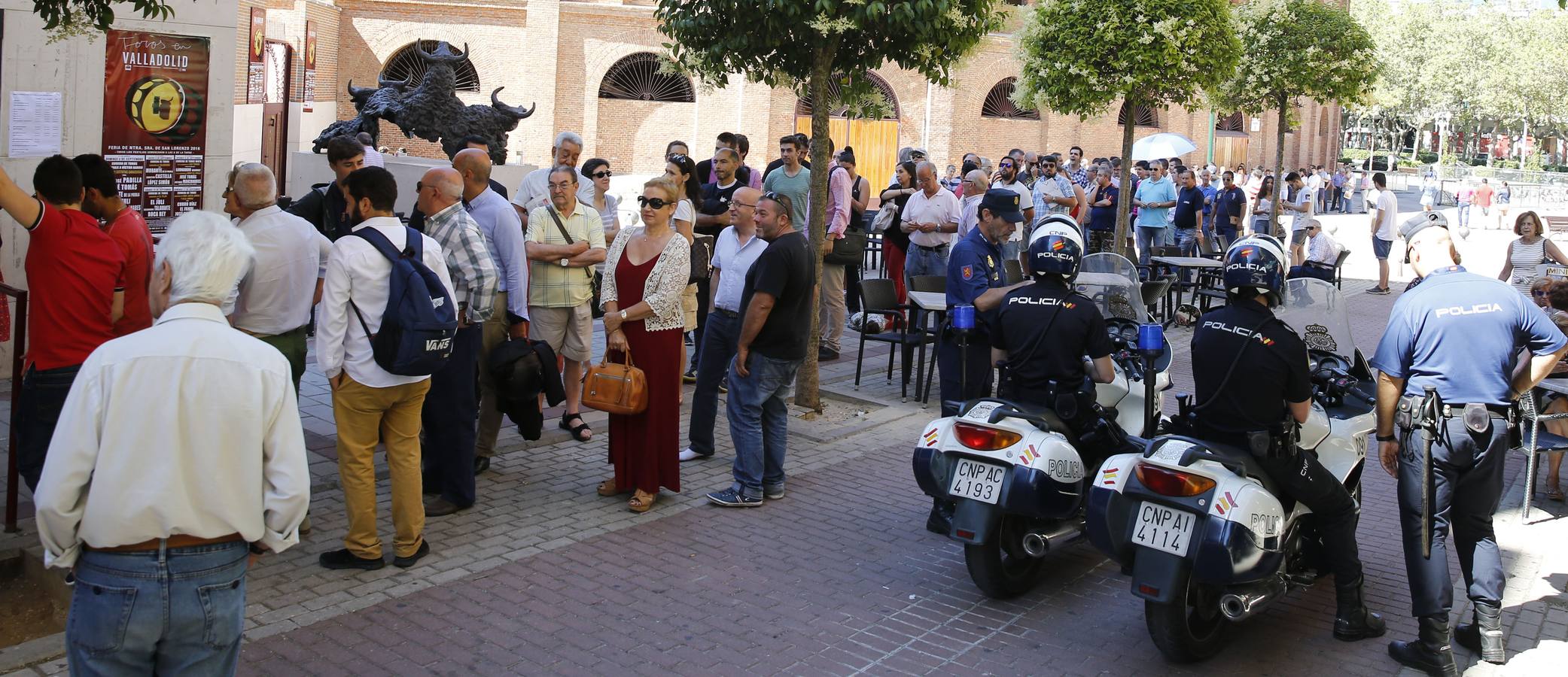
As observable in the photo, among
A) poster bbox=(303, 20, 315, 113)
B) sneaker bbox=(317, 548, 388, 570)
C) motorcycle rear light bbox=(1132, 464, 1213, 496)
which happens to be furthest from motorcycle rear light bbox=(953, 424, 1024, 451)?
poster bbox=(303, 20, 315, 113)

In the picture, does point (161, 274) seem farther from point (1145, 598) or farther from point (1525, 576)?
point (1525, 576)

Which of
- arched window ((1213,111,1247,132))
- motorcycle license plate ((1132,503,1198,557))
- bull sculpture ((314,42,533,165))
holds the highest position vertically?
arched window ((1213,111,1247,132))

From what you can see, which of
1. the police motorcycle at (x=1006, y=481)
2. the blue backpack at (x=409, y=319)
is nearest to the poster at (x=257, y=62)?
the blue backpack at (x=409, y=319)

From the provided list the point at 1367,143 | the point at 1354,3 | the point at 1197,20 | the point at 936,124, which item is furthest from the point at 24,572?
the point at 1367,143

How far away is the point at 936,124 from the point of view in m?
36.8

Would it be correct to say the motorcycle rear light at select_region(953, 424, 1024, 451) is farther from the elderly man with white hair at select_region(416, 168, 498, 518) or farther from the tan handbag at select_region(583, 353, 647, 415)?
the elderly man with white hair at select_region(416, 168, 498, 518)

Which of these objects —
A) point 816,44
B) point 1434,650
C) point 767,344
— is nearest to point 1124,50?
point 816,44

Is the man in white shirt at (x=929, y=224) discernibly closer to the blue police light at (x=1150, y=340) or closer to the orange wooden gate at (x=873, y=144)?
the blue police light at (x=1150, y=340)

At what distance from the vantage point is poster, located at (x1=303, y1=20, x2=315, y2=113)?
103 feet

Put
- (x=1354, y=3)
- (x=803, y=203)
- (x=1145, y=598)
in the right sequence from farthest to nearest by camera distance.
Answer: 1. (x=1354, y=3)
2. (x=803, y=203)
3. (x=1145, y=598)

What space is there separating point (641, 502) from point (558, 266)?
1.89m

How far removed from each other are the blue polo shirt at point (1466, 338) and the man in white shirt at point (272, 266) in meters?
4.87

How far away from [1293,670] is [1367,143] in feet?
337

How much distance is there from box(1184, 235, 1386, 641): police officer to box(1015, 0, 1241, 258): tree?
8.92m
